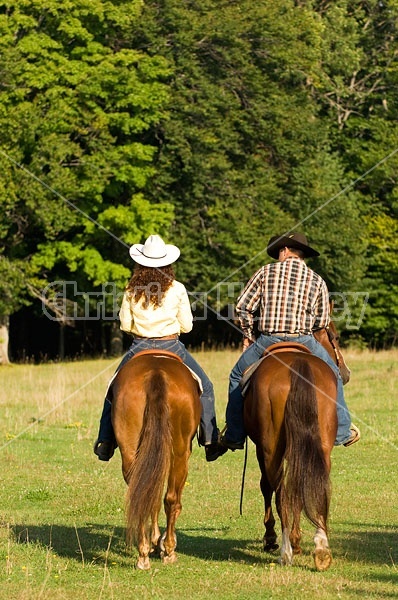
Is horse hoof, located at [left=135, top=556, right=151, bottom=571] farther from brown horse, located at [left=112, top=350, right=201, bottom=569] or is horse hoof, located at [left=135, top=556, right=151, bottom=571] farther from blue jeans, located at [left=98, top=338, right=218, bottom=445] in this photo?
blue jeans, located at [left=98, top=338, right=218, bottom=445]

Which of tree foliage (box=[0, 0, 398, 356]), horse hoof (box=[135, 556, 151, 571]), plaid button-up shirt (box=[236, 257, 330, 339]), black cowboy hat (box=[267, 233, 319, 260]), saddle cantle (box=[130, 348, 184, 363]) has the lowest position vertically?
horse hoof (box=[135, 556, 151, 571])

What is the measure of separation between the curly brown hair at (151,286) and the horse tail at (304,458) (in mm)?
1540

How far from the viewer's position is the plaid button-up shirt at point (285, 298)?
32.7ft

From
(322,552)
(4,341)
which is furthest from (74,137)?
(322,552)

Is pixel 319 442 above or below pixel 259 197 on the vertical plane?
below

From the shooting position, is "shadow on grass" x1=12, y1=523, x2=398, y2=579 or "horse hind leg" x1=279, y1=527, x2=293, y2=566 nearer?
"horse hind leg" x1=279, y1=527, x2=293, y2=566

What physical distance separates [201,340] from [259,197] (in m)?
8.53

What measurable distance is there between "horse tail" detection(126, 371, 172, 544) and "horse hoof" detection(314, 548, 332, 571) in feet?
4.43

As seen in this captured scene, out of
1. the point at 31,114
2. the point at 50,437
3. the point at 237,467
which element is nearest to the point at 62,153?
the point at 31,114

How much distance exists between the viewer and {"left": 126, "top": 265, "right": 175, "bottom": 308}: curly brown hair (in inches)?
393

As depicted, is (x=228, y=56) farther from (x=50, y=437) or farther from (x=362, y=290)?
(x=50, y=437)

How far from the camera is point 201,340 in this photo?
48594 millimetres

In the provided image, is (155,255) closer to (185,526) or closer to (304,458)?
(304,458)

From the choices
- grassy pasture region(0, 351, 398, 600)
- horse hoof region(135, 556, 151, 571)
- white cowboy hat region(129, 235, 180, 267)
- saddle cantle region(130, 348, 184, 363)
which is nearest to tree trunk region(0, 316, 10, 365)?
grassy pasture region(0, 351, 398, 600)
